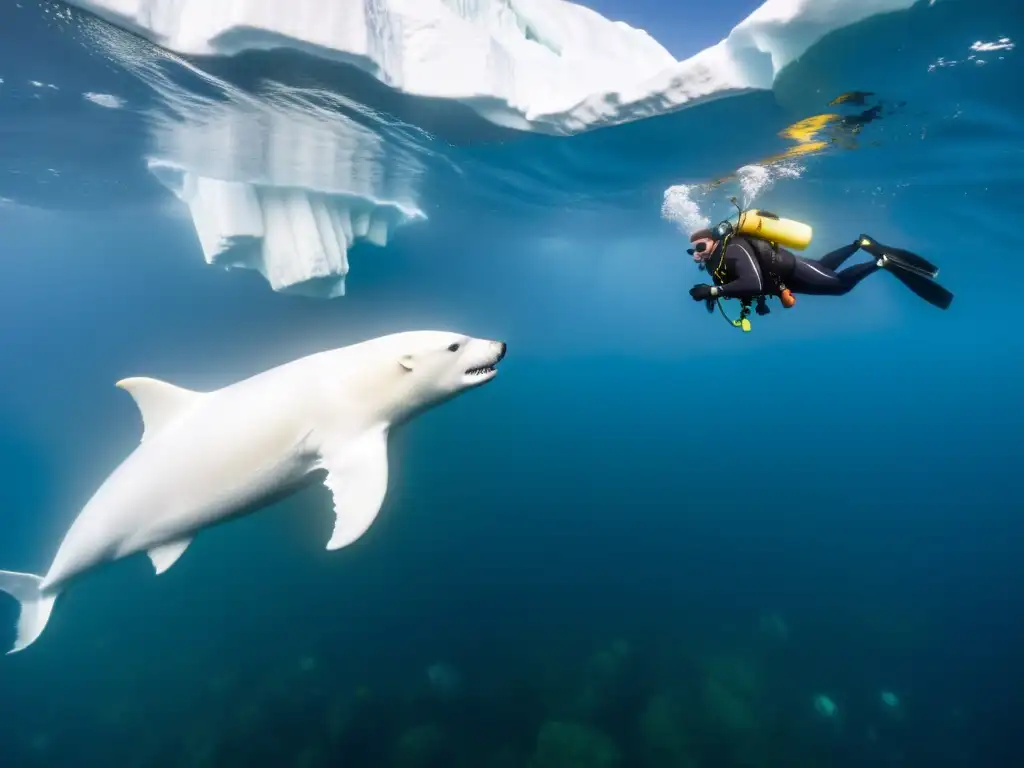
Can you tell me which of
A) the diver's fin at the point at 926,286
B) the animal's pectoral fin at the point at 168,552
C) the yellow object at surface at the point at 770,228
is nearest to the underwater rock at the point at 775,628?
the diver's fin at the point at 926,286

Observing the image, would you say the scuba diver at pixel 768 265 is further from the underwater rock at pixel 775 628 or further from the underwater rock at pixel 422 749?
the underwater rock at pixel 775 628

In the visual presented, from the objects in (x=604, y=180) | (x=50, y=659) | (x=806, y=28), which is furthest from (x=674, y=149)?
(x=50, y=659)

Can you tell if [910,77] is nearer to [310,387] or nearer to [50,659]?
[310,387]

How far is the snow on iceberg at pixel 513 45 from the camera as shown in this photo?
7.19 metres

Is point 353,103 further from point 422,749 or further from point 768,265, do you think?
point 422,749

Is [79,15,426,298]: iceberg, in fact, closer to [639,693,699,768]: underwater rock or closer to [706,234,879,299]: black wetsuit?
[706,234,879,299]: black wetsuit

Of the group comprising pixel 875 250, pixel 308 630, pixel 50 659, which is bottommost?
pixel 50 659

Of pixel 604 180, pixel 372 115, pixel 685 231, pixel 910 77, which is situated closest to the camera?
pixel 910 77

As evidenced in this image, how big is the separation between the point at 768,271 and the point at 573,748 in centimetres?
725

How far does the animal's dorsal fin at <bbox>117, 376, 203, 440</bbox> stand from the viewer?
477 cm

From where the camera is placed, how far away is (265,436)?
452 centimetres

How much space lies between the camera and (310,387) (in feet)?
15.0

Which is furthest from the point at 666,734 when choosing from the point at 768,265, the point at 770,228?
the point at 770,228

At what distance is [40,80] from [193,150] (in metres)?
4.14
